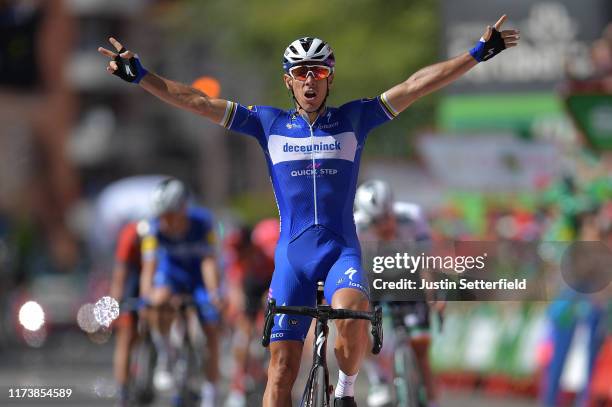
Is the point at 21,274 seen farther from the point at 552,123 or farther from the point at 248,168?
the point at 248,168

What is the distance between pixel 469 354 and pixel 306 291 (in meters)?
10.6

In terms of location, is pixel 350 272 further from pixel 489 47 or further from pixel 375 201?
pixel 375 201

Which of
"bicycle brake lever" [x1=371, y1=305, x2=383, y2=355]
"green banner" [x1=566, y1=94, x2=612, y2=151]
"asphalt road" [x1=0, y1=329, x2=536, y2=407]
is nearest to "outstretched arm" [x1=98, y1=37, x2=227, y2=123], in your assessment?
"bicycle brake lever" [x1=371, y1=305, x2=383, y2=355]

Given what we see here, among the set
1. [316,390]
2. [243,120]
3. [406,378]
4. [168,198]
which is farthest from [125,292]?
[316,390]

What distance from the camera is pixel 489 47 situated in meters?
8.67

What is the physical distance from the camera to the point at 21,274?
32250mm

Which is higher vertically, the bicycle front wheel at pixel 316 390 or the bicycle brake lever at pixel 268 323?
the bicycle brake lever at pixel 268 323

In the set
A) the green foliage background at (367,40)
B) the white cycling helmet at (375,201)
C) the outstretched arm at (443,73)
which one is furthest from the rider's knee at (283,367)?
the green foliage background at (367,40)

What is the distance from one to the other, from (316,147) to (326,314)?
104 centimetres

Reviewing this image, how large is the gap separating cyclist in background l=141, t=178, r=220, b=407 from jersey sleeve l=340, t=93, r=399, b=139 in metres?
4.65

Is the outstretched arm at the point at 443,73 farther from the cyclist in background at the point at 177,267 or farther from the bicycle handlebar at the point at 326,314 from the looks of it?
the cyclist in background at the point at 177,267

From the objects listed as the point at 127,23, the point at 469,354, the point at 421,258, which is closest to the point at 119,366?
the point at 421,258

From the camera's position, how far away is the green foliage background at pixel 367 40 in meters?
35.3

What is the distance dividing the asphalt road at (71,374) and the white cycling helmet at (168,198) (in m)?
1.81
